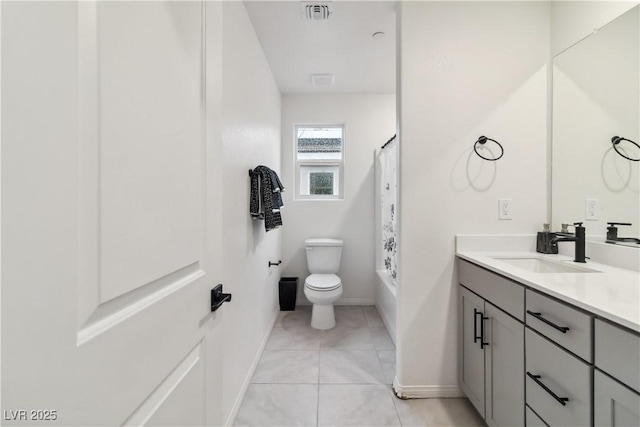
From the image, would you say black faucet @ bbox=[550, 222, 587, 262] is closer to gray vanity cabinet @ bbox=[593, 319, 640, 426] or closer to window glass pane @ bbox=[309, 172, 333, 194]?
gray vanity cabinet @ bbox=[593, 319, 640, 426]

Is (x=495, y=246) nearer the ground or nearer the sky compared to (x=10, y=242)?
nearer the ground

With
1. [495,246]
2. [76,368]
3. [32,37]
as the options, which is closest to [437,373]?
[495,246]

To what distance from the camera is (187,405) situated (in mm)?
670

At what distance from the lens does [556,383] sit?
0.98 meters

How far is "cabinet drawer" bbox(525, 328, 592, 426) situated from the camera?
2.88 ft

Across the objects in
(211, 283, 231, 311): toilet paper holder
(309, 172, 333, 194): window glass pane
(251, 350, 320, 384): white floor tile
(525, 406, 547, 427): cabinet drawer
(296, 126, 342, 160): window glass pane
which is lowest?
(251, 350, 320, 384): white floor tile

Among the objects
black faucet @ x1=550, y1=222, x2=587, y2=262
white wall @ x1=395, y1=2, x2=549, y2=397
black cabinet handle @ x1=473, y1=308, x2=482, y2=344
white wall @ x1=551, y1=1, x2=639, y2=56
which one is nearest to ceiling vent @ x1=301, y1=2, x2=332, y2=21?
white wall @ x1=395, y1=2, x2=549, y2=397

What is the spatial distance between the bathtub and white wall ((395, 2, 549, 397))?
637mm

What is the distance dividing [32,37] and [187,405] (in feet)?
2.51

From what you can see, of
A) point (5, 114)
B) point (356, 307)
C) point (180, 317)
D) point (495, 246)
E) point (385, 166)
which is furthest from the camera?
point (356, 307)

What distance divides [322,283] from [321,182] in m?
1.31

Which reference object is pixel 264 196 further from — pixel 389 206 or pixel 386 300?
pixel 386 300

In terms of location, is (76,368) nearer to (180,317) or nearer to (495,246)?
(180,317)

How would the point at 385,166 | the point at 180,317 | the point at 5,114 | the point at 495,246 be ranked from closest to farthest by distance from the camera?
the point at 5,114
the point at 180,317
the point at 495,246
the point at 385,166
